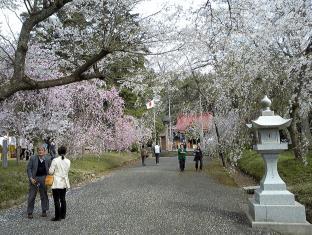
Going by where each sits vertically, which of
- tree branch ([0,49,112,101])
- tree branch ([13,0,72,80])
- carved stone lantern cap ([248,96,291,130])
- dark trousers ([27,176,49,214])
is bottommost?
dark trousers ([27,176,49,214])

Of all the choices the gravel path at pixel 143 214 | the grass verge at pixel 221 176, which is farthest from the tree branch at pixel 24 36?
the grass verge at pixel 221 176

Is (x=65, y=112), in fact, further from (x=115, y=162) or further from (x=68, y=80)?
(x=68, y=80)

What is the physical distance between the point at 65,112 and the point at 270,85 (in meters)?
12.1

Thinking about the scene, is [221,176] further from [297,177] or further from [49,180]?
[49,180]

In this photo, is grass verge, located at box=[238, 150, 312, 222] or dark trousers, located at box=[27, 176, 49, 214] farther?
grass verge, located at box=[238, 150, 312, 222]

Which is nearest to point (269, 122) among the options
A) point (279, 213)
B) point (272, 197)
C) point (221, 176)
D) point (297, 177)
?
point (272, 197)

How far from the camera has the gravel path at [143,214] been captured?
8.20 metres

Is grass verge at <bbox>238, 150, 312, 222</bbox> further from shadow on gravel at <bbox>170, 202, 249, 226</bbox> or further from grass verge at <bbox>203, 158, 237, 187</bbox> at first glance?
shadow on gravel at <bbox>170, 202, 249, 226</bbox>

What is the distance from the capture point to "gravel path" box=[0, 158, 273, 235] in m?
8.20

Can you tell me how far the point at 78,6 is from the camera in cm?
1098

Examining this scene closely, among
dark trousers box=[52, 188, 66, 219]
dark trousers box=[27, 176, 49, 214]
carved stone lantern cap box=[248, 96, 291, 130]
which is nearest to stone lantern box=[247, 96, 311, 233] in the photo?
carved stone lantern cap box=[248, 96, 291, 130]

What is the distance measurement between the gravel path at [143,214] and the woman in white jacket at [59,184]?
0.27 m

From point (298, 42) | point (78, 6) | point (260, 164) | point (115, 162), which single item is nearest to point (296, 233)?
→ point (298, 42)

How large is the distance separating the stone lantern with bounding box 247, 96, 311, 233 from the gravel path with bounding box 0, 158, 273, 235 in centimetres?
44
